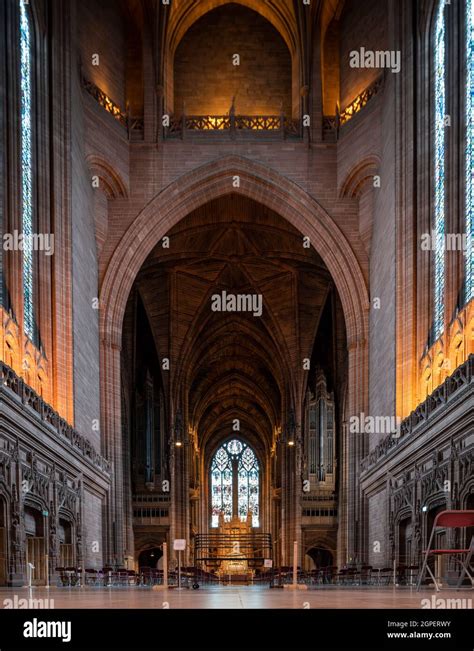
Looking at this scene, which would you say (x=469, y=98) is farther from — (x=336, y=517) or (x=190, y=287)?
(x=336, y=517)

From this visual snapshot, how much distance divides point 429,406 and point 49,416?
890 cm

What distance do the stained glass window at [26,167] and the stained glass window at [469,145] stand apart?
1056 centimetres

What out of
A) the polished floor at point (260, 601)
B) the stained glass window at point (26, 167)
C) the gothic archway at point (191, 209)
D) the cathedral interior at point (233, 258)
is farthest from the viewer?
the gothic archway at point (191, 209)

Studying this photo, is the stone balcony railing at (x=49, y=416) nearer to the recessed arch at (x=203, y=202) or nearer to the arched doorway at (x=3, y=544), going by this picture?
the arched doorway at (x=3, y=544)

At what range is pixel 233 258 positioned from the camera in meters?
44.1

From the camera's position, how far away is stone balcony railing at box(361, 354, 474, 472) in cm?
1841

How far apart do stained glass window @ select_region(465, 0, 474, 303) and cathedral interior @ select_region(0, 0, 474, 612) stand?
9cm

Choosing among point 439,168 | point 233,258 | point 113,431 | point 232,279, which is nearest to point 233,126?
point 233,258

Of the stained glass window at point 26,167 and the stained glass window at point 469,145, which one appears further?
the stained glass window at point 26,167

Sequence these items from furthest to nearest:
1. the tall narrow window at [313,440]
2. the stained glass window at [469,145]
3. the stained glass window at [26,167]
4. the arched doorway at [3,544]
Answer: the tall narrow window at [313,440] → the stained glass window at [26,167] → the stained glass window at [469,145] → the arched doorway at [3,544]

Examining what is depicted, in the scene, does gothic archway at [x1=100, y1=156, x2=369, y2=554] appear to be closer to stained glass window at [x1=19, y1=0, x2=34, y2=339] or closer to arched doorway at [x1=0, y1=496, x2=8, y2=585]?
stained glass window at [x1=19, y1=0, x2=34, y2=339]

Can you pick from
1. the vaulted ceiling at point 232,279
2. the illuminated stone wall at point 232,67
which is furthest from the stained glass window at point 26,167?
the vaulted ceiling at point 232,279

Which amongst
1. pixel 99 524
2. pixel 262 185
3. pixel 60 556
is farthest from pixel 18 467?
pixel 262 185

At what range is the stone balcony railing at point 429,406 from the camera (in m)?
18.4
